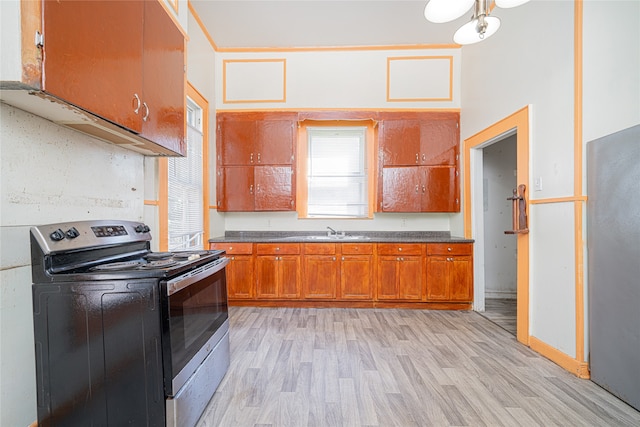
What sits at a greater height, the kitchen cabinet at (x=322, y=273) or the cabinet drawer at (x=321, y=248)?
the cabinet drawer at (x=321, y=248)

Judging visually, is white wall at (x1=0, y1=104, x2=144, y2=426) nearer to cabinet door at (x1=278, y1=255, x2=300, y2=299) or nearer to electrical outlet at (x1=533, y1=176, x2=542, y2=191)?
cabinet door at (x1=278, y1=255, x2=300, y2=299)

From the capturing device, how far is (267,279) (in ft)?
12.0

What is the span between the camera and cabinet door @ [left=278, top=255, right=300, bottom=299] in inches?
144

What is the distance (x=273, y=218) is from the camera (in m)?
4.24

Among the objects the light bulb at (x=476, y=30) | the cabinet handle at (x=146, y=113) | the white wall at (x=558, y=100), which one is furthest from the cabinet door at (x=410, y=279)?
the cabinet handle at (x=146, y=113)

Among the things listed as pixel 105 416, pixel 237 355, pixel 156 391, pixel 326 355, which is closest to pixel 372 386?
pixel 326 355

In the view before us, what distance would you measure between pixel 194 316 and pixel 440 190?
11.3 ft

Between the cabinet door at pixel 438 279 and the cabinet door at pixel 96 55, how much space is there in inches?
132

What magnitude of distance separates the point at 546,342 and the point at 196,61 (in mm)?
4464

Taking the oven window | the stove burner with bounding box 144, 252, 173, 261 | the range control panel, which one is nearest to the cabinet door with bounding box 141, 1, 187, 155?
the range control panel

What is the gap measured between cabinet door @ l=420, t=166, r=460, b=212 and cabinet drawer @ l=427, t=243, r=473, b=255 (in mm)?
548

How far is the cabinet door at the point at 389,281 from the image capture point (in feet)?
11.9

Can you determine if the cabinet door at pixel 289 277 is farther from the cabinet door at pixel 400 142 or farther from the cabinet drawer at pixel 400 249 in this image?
the cabinet door at pixel 400 142

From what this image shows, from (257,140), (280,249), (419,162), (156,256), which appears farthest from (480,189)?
(156,256)
